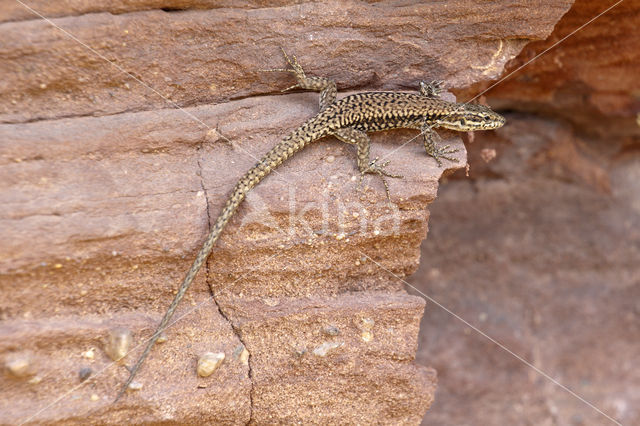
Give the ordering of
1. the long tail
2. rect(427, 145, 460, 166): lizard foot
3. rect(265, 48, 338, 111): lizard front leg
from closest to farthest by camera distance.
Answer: the long tail < rect(265, 48, 338, 111): lizard front leg < rect(427, 145, 460, 166): lizard foot

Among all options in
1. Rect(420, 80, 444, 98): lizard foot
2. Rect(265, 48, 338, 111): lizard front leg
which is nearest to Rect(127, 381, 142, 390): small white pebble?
Rect(265, 48, 338, 111): lizard front leg

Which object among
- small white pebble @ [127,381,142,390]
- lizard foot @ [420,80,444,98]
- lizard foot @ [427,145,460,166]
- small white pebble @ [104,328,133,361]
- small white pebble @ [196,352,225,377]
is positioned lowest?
small white pebble @ [127,381,142,390]

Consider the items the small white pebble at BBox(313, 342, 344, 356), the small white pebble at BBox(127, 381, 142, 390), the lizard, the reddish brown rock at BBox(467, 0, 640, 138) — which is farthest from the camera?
the reddish brown rock at BBox(467, 0, 640, 138)

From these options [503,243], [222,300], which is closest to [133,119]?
[222,300]

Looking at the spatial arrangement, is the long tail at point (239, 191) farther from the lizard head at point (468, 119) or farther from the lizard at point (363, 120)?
the lizard head at point (468, 119)

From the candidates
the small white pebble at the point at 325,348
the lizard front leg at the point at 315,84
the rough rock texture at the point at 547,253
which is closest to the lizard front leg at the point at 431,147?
the lizard front leg at the point at 315,84

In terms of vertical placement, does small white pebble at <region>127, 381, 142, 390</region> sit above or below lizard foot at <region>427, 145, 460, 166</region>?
below

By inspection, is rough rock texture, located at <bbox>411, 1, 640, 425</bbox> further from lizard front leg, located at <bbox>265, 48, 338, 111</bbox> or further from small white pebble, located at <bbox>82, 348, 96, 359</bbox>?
small white pebble, located at <bbox>82, 348, 96, 359</bbox>

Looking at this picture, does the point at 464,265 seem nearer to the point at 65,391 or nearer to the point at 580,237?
the point at 580,237

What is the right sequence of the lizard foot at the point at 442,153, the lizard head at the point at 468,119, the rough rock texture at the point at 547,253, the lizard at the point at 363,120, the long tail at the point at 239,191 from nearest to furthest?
the long tail at the point at 239,191 → the lizard at the point at 363,120 → the lizard foot at the point at 442,153 → the lizard head at the point at 468,119 → the rough rock texture at the point at 547,253
